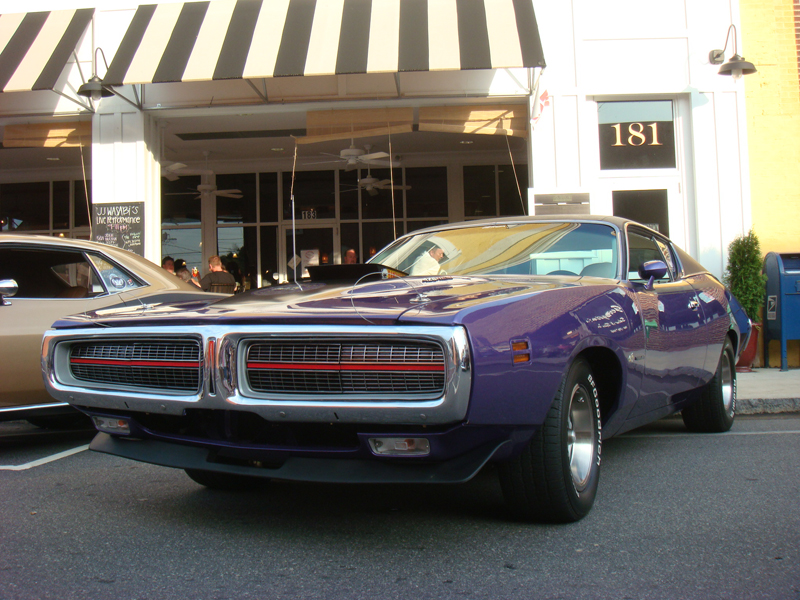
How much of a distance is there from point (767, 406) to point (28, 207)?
52.2ft

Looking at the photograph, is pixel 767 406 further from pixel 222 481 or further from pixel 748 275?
pixel 222 481

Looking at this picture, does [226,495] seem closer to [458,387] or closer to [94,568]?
[94,568]

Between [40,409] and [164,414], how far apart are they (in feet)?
7.68

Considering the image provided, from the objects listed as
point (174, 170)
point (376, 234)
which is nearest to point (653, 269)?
point (174, 170)

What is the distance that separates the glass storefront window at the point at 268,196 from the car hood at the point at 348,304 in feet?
42.4

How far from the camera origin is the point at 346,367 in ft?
8.02

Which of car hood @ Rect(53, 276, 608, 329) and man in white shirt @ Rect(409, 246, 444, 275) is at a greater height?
man in white shirt @ Rect(409, 246, 444, 275)

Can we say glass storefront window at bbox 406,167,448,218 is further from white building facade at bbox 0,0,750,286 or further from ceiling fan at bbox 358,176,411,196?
white building facade at bbox 0,0,750,286

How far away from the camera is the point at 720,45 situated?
979 centimetres

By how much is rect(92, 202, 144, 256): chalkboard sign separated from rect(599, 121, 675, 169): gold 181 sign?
669 cm

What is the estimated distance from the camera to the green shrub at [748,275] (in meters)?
9.27

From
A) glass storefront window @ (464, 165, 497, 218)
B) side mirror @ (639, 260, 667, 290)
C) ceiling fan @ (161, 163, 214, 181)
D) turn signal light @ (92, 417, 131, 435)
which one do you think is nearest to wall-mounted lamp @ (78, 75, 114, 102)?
ceiling fan @ (161, 163, 214, 181)

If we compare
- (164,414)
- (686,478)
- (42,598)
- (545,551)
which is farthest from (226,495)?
(686,478)

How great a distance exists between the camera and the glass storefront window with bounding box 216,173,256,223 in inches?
633
